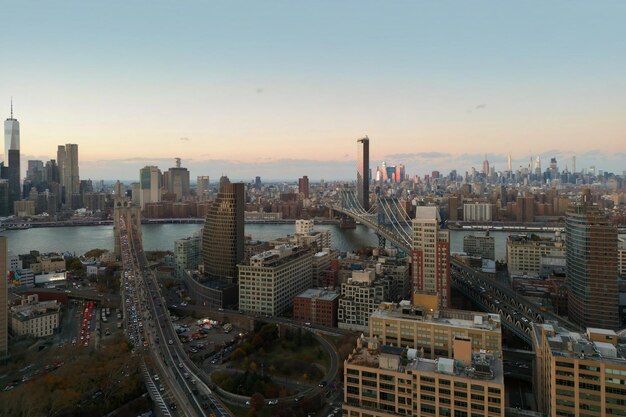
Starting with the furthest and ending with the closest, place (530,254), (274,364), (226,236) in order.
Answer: (530,254)
(226,236)
(274,364)

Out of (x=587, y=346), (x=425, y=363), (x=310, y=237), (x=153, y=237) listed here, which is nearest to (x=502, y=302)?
(x=587, y=346)

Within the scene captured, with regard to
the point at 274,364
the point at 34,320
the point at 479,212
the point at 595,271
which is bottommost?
the point at 274,364

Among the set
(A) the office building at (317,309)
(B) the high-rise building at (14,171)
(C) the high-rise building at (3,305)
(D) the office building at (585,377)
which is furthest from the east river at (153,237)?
(D) the office building at (585,377)

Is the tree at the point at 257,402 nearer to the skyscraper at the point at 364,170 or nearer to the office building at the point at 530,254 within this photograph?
the office building at the point at 530,254

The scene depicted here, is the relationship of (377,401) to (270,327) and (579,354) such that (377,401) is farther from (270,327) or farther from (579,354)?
(270,327)

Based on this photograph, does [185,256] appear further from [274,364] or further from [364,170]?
[364,170]

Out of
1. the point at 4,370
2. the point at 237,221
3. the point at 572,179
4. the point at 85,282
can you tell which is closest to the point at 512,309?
the point at 237,221
